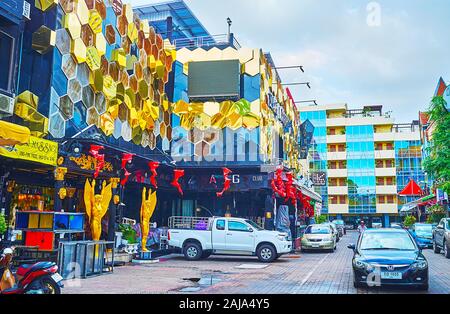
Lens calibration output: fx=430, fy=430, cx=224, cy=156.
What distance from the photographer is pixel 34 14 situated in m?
14.8

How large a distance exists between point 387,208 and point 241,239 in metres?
55.7

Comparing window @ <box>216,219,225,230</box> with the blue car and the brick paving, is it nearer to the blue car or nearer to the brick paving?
the brick paving

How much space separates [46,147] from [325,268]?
10.3 m

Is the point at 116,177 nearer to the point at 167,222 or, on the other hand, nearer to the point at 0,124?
the point at 0,124

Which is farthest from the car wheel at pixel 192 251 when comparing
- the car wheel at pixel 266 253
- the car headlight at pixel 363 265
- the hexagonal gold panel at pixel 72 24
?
the hexagonal gold panel at pixel 72 24

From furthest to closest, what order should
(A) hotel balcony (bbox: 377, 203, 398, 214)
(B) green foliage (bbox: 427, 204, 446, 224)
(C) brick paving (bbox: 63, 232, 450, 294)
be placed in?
(A) hotel balcony (bbox: 377, 203, 398, 214), (B) green foliage (bbox: 427, 204, 446, 224), (C) brick paving (bbox: 63, 232, 450, 294)

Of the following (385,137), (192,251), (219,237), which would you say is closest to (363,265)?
(219,237)

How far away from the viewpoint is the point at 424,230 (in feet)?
91.2

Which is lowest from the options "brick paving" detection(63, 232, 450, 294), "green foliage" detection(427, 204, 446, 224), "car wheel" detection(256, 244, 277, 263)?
"brick paving" detection(63, 232, 450, 294)

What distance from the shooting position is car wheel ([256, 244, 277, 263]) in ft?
57.7

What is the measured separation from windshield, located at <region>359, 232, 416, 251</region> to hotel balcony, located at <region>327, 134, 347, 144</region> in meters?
60.8

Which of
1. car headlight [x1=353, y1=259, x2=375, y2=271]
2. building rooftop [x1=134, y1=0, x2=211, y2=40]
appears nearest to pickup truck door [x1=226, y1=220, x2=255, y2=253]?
car headlight [x1=353, y1=259, x2=375, y2=271]

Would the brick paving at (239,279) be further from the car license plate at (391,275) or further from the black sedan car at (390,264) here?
the car license plate at (391,275)
